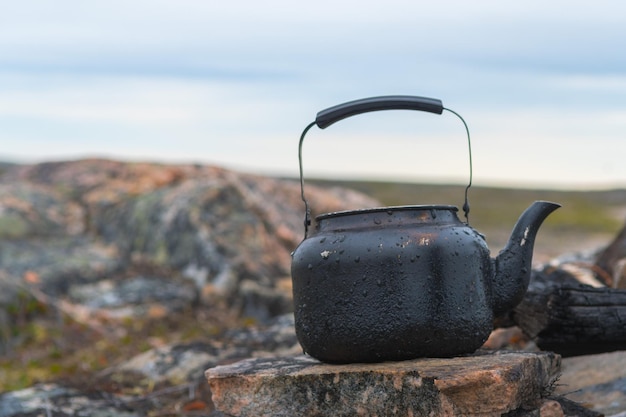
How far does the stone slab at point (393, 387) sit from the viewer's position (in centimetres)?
389

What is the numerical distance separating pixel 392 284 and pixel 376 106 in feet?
3.17

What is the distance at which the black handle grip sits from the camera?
437 cm

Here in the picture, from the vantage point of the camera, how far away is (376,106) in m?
4.37

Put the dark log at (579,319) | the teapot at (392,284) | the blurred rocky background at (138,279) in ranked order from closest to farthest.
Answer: the teapot at (392,284) → the dark log at (579,319) → the blurred rocky background at (138,279)

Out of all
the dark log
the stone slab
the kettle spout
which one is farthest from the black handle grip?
the dark log

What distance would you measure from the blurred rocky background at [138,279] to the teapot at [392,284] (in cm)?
261

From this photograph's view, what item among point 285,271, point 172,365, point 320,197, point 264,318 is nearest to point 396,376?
point 172,365

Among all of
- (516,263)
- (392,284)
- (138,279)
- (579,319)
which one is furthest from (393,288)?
(138,279)

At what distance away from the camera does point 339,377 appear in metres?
4.14

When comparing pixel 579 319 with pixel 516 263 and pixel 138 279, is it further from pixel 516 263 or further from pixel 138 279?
pixel 138 279

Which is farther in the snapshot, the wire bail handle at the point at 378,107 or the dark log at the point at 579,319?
the dark log at the point at 579,319

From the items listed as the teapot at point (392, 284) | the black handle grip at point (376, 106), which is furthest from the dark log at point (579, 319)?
the black handle grip at point (376, 106)

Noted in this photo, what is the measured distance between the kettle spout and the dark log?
554 millimetres

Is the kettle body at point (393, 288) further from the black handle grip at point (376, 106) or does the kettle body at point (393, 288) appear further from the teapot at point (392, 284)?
the black handle grip at point (376, 106)
